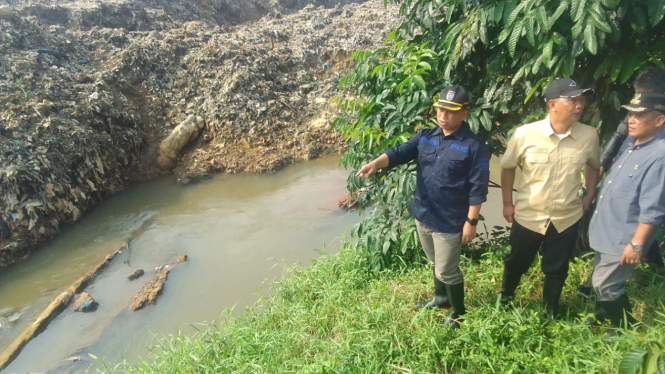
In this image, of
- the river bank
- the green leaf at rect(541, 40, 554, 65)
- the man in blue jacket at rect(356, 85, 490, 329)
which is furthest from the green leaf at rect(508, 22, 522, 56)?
the river bank

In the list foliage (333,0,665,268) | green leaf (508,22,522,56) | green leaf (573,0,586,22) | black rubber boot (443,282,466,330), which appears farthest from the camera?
black rubber boot (443,282,466,330)

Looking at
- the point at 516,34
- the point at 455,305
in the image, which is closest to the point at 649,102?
the point at 516,34

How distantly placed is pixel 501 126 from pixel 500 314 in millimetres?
1164

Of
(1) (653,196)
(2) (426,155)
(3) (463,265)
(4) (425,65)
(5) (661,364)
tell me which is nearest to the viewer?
(5) (661,364)

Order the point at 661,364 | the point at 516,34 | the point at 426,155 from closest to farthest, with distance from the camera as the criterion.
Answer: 1. the point at 661,364
2. the point at 516,34
3. the point at 426,155

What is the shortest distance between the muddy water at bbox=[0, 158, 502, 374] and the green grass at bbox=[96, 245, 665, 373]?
0.63m

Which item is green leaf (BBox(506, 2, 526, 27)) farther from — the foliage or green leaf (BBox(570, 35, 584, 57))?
green leaf (BBox(570, 35, 584, 57))

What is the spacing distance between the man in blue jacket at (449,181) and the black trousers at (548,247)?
24 centimetres

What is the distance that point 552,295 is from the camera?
7.24ft

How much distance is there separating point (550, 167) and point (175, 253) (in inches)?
157

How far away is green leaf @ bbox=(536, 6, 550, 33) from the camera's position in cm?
187

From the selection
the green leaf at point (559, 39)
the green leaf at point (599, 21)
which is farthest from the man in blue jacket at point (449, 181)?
the green leaf at point (599, 21)

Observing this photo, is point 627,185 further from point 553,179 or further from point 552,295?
point 552,295

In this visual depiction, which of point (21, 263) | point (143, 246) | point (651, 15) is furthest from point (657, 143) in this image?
point (21, 263)
